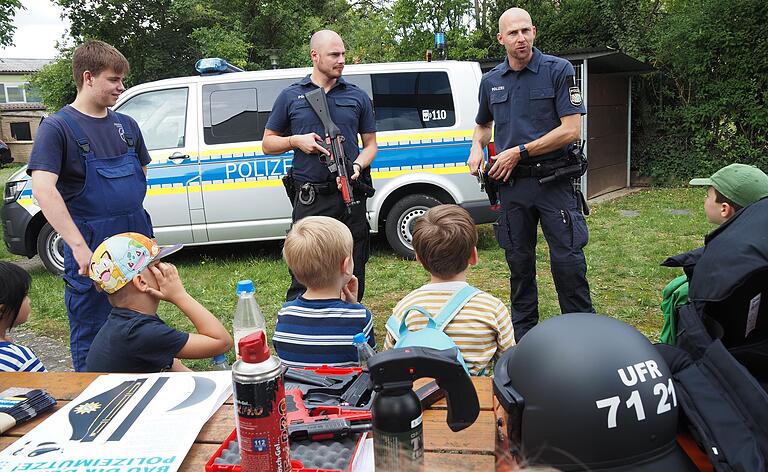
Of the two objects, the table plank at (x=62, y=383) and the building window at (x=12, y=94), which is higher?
the building window at (x=12, y=94)

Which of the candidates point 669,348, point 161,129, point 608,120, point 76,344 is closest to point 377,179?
point 161,129

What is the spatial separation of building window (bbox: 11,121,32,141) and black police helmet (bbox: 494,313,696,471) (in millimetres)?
46340

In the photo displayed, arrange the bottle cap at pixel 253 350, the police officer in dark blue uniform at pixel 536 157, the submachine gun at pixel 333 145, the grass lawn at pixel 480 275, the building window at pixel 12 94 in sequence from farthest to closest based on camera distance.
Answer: the building window at pixel 12 94
the grass lawn at pixel 480 275
the submachine gun at pixel 333 145
the police officer in dark blue uniform at pixel 536 157
the bottle cap at pixel 253 350

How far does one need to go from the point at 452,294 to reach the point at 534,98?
184 centimetres

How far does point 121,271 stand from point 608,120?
12395 millimetres

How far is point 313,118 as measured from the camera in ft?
13.3

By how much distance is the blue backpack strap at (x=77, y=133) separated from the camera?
3.09 meters

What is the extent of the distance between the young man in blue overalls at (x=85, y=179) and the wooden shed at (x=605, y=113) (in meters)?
9.24

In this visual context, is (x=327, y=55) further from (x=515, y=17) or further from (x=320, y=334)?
(x=320, y=334)

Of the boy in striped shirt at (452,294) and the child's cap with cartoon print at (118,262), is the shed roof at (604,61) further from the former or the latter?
the child's cap with cartoon print at (118,262)

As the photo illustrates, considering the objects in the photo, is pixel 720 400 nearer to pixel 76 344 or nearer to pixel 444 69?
pixel 76 344

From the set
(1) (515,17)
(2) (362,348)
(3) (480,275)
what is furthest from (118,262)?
(3) (480,275)

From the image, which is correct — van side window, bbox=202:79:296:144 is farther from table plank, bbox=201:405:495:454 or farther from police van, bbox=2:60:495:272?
table plank, bbox=201:405:495:454

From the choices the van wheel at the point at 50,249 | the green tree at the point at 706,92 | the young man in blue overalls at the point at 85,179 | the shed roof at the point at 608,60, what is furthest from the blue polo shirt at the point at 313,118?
the green tree at the point at 706,92
